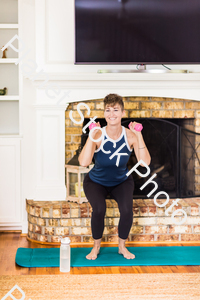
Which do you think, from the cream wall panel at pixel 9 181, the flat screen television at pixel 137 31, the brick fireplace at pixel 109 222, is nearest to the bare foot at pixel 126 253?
the brick fireplace at pixel 109 222

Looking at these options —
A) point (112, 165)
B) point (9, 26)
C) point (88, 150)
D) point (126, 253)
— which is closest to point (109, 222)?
point (126, 253)

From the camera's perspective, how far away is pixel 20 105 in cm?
324

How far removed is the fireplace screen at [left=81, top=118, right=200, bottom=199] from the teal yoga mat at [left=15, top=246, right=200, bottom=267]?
59cm

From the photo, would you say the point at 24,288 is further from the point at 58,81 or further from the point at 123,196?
the point at 58,81

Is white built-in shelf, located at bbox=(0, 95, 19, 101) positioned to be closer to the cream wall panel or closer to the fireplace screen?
the cream wall panel

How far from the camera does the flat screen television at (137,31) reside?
3031mm

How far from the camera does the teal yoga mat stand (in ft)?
8.54

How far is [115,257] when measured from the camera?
2699 mm

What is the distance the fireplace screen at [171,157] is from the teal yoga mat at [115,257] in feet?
1.92

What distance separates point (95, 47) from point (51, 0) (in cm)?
51

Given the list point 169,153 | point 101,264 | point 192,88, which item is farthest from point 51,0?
point 101,264

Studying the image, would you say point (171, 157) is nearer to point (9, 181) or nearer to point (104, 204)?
point (104, 204)

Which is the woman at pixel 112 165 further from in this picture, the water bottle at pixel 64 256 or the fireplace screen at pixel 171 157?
the fireplace screen at pixel 171 157

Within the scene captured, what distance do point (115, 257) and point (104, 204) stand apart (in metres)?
0.38
